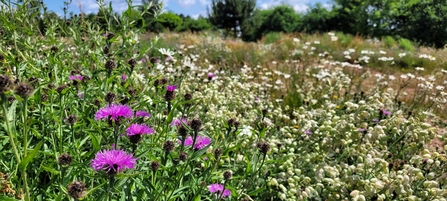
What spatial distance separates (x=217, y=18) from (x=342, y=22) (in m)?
11.3

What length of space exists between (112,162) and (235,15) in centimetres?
3447

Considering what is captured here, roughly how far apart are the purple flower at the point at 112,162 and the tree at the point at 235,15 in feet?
109

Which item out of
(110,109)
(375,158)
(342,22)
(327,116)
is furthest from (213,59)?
(342,22)

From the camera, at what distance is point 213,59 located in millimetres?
8250

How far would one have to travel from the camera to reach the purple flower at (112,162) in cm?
116

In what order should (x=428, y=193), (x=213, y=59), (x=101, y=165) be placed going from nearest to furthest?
(x=101, y=165), (x=428, y=193), (x=213, y=59)

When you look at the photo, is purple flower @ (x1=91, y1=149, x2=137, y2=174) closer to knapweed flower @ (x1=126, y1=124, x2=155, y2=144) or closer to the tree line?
knapweed flower @ (x1=126, y1=124, x2=155, y2=144)

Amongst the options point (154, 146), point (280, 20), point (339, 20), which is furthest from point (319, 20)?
point (154, 146)

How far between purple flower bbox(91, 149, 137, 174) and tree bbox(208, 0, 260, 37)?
1302 inches

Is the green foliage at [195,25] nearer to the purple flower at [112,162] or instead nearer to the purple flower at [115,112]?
the purple flower at [115,112]

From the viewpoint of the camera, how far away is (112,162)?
3.82 ft

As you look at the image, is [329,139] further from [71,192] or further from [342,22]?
[342,22]

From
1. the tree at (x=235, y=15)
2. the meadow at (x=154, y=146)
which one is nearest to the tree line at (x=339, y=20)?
the tree at (x=235, y=15)

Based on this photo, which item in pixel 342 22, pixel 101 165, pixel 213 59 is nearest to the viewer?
pixel 101 165
